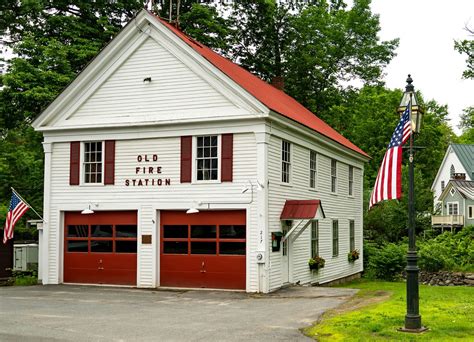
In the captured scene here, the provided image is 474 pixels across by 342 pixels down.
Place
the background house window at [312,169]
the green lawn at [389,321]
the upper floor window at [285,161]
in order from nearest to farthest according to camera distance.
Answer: the green lawn at [389,321], the upper floor window at [285,161], the background house window at [312,169]

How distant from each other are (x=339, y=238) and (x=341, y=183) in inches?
99.3

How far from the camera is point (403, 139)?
12945 millimetres

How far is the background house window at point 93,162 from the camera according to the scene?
75.0 ft

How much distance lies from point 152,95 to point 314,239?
846cm

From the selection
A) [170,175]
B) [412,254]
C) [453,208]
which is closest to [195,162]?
[170,175]

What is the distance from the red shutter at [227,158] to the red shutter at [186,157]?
3.99 feet

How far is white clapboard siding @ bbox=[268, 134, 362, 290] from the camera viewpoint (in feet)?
68.7

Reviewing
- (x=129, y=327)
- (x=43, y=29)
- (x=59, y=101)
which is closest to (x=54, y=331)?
(x=129, y=327)

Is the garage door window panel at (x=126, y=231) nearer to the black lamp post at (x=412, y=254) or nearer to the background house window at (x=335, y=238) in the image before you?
the background house window at (x=335, y=238)

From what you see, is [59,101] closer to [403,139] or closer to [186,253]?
[186,253]

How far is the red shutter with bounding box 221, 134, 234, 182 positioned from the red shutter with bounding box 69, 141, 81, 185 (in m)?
5.69

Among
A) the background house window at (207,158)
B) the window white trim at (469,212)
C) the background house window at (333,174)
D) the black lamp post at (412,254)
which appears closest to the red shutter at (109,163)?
the background house window at (207,158)

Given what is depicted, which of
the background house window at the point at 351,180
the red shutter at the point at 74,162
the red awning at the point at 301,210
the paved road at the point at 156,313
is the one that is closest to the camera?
the paved road at the point at 156,313

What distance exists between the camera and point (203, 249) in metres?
21.2
